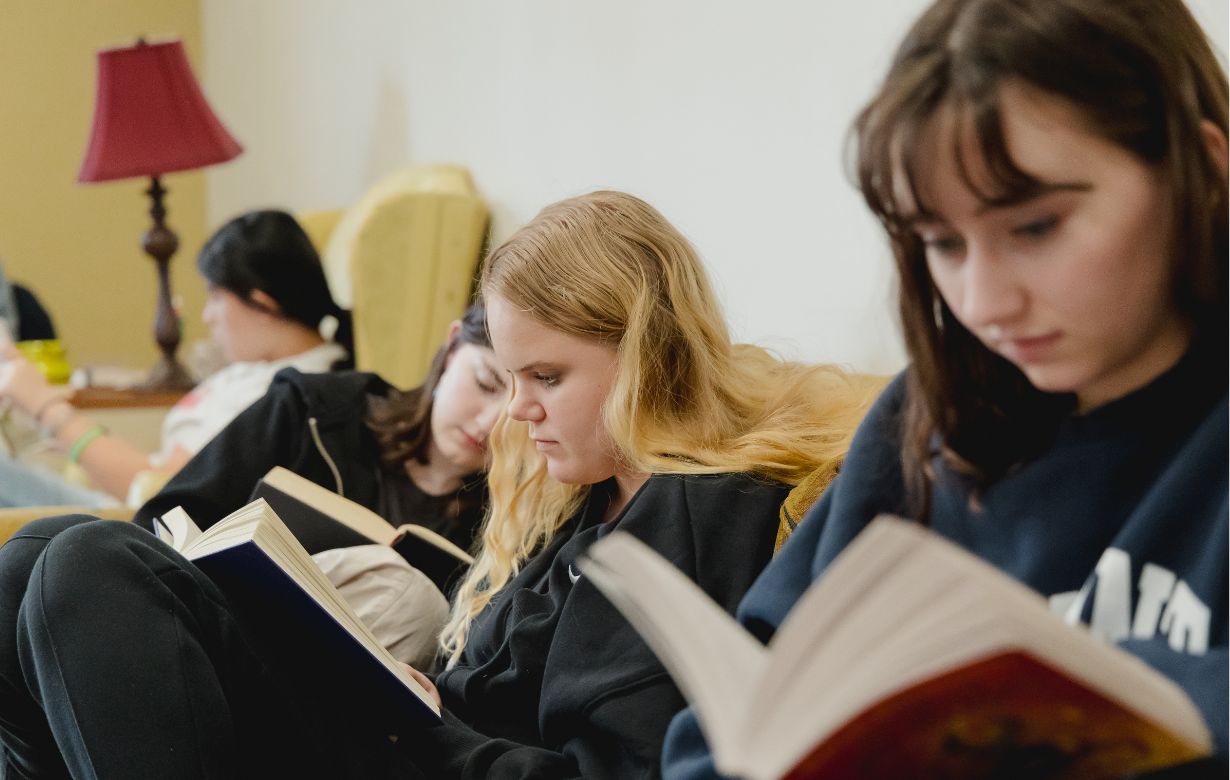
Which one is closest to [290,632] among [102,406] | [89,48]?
[102,406]

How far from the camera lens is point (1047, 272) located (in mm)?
677

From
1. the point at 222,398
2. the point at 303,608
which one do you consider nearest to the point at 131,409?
the point at 222,398

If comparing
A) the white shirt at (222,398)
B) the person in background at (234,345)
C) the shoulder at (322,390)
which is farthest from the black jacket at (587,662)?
the person in background at (234,345)

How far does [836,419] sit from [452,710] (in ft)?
1.56

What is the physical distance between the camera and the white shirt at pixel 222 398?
2.24 m

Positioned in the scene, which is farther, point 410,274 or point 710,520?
point 410,274

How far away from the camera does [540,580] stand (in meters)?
1.31

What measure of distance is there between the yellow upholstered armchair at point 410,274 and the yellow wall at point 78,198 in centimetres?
190

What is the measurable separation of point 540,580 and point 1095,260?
0.76 m

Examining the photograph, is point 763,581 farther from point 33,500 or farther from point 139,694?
point 33,500

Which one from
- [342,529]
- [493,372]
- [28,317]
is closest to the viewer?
[342,529]

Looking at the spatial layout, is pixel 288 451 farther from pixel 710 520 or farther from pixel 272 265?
pixel 710 520

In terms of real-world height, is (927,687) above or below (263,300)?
above

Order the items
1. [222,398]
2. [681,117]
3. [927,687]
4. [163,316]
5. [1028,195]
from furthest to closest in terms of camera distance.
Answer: [163,316] → [222,398] → [681,117] → [1028,195] → [927,687]
